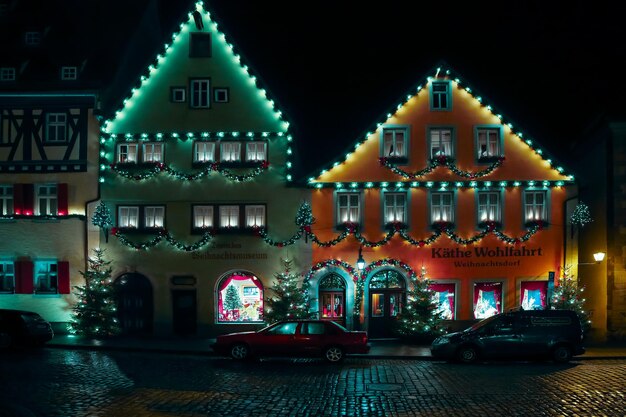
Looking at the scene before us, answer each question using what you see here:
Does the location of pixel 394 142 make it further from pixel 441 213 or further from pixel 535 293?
pixel 535 293

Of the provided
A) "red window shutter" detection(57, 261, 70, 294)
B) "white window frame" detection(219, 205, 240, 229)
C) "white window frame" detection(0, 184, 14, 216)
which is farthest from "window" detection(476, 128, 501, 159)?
"white window frame" detection(0, 184, 14, 216)

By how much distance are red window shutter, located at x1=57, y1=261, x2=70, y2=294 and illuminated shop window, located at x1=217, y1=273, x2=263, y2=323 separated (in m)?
6.78

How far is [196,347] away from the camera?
2697 centimetres

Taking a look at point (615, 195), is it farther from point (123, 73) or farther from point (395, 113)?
point (123, 73)

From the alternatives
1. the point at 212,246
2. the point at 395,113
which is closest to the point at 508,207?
the point at 395,113

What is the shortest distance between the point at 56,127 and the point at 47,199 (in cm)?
329

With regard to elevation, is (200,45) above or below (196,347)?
above

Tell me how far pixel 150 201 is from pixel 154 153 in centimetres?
Result: 218

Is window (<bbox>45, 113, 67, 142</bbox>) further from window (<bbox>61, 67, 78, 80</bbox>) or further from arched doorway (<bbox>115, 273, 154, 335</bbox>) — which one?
arched doorway (<bbox>115, 273, 154, 335</bbox>)

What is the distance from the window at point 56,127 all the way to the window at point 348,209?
1284 centimetres

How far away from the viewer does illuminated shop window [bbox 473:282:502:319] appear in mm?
30984

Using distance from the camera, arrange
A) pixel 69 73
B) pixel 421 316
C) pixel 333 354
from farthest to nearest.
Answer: pixel 69 73
pixel 421 316
pixel 333 354

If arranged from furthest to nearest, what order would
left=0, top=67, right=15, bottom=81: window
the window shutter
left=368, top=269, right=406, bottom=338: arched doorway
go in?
left=0, top=67, right=15, bottom=81: window → the window shutter → left=368, top=269, right=406, bottom=338: arched doorway

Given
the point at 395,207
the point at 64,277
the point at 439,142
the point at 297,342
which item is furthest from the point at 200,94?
the point at 297,342
